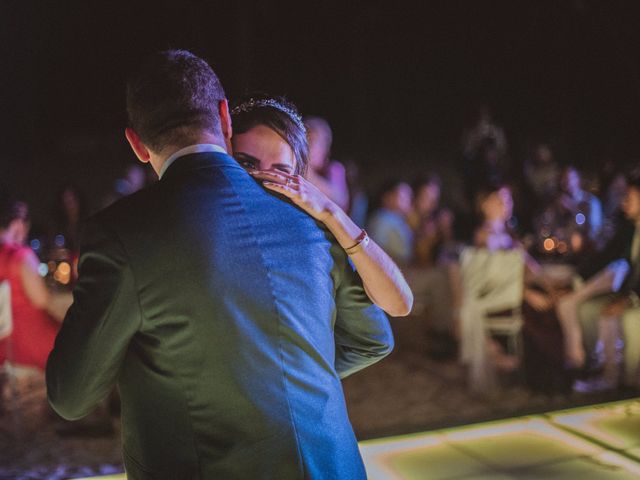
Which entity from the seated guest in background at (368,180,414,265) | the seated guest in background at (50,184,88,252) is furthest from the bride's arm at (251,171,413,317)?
the seated guest in background at (50,184,88,252)

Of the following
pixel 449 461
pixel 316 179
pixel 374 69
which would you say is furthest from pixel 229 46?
pixel 449 461

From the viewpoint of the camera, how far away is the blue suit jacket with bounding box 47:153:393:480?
1075mm

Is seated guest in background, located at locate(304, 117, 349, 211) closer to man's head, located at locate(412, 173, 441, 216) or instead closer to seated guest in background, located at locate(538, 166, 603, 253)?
man's head, located at locate(412, 173, 441, 216)

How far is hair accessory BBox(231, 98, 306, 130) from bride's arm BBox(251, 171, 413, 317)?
243mm

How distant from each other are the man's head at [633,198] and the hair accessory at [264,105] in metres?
3.45

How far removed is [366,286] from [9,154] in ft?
28.7

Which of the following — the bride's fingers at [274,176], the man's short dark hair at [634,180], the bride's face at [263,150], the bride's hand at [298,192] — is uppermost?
the bride's face at [263,150]

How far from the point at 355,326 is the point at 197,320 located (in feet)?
1.39

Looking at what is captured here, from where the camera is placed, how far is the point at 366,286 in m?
1.37

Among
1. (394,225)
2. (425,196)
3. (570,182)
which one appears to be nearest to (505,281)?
(394,225)

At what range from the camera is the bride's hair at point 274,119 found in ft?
4.90

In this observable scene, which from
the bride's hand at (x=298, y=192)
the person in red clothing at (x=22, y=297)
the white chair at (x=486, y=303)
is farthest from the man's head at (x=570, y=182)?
the bride's hand at (x=298, y=192)

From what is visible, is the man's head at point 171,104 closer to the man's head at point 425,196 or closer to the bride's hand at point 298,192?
the bride's hand at point 298,192

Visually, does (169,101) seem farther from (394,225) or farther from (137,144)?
(394,225)
